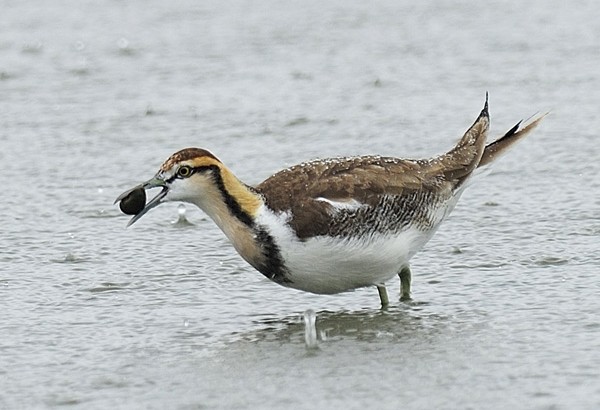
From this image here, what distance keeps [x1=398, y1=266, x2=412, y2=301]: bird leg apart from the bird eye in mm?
1291

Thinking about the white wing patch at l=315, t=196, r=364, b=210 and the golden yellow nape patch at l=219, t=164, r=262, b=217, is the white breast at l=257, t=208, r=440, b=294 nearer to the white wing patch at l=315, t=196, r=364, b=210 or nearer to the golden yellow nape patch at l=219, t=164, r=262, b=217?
the golden yellow nape patch at l=219, t=164, r=262, b=217

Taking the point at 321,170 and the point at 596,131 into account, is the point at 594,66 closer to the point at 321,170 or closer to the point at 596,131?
the point at 596,131

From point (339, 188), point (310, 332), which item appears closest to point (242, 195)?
point (339, 188)

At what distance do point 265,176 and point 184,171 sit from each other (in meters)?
2.98

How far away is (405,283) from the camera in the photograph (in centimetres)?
759

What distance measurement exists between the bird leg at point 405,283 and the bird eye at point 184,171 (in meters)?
1.29

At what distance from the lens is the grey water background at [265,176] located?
6.27 meters

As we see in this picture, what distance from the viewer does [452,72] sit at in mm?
12492

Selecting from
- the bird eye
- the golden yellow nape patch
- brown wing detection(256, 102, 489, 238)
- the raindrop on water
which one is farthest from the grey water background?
the bird eye

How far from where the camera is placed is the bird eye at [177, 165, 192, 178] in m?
7.05

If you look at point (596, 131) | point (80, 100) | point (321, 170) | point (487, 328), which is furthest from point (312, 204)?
point (80, 100)

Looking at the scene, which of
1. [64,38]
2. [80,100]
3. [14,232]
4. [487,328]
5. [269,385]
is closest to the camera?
[269,385]

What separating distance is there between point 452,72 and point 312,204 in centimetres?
570

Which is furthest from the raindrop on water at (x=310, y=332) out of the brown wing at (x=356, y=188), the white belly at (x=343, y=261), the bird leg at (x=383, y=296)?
the bird leg at (x=383, y=296)
